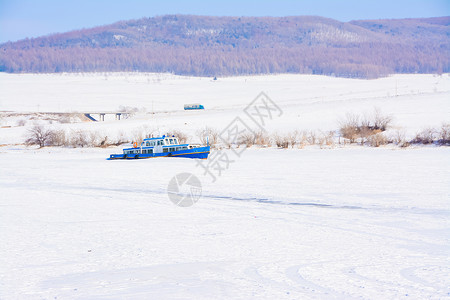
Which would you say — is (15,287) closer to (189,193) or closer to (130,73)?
(189,193)

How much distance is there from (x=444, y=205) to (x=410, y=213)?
129 centimetres

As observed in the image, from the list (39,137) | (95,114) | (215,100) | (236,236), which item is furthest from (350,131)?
(215,100)

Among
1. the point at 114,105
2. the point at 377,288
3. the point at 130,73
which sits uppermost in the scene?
the point at 130,73

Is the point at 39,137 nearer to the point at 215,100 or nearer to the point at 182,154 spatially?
the point at 182,154

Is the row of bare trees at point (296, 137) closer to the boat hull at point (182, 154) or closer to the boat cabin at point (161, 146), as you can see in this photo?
the boat cabin at point (161, 146)

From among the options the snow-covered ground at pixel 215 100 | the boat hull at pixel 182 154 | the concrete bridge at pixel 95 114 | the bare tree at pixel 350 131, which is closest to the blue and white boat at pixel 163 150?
the boat hull at pixel 182 154

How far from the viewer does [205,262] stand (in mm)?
9609

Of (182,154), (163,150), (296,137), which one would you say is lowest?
(182,154)

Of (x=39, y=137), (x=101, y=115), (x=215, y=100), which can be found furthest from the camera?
(x=215, y=100)

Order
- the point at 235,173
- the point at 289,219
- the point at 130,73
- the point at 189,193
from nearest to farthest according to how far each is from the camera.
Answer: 1. the point at 289,219
2. the point at 189,193
3. the point at 235,173
4. the point at 130,73

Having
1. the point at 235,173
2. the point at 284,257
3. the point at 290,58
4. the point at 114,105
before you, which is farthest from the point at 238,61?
the point at 284,257

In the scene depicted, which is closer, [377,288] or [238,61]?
[377,288]

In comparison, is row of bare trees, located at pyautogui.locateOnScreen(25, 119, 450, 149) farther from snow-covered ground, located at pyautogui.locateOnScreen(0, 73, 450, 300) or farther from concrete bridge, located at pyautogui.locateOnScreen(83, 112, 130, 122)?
concrete bridge, located at pyautogui.locateOnScreen(83, 112, 130, 122)

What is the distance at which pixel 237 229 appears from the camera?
39.9 ft
